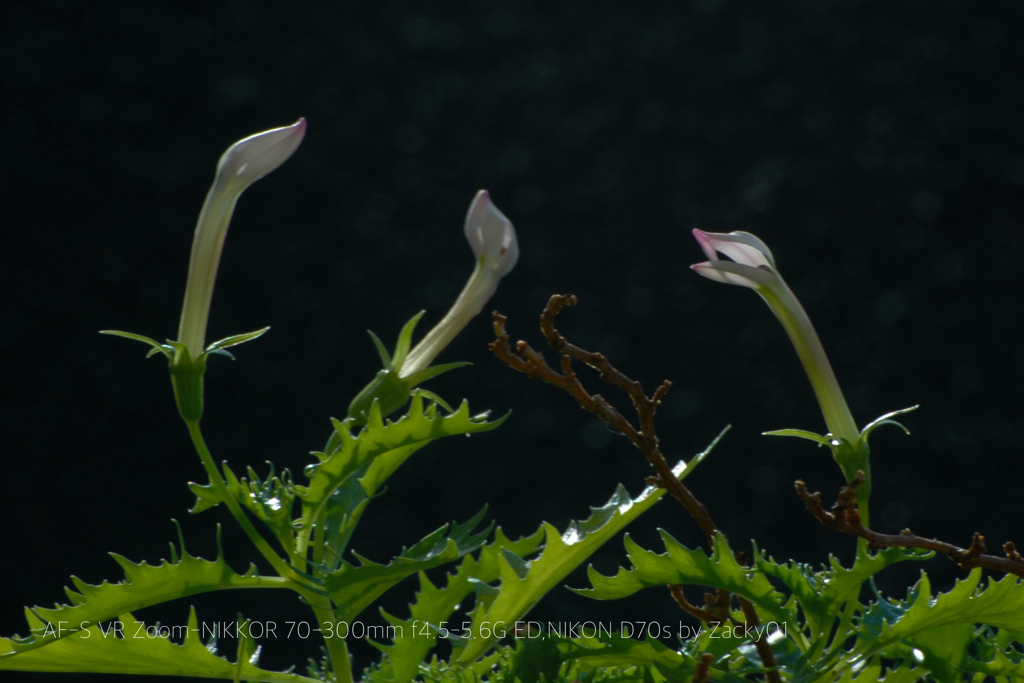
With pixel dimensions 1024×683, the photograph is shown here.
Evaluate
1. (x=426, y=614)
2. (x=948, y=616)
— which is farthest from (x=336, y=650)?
(x=948, y=616)

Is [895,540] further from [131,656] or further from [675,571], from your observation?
[131,656]

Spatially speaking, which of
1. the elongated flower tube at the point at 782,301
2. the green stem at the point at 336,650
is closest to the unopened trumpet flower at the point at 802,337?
the elongated flower tube at the point at 782,301

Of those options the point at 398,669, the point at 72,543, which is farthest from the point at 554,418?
the point at 398,669

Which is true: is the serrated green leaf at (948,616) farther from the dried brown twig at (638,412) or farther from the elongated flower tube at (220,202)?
the elongated flower tube at (220,202)

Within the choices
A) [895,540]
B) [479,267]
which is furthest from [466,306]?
[895,540]

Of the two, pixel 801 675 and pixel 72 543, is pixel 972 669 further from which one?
pixel 72 543
